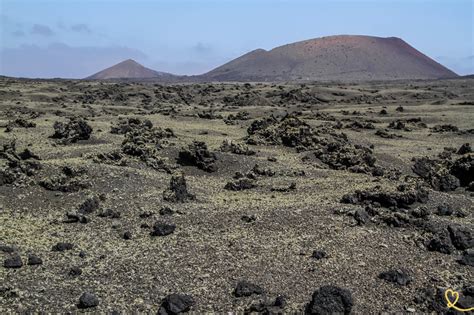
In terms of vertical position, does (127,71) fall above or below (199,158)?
above

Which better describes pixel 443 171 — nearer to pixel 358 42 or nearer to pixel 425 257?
pixel 425 257

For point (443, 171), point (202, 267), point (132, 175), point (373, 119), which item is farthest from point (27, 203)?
point (373, 119)

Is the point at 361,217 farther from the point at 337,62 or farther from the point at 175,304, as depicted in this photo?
the point at 337,62

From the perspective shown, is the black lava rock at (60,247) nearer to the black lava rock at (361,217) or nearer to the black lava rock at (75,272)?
the black lava rock at (75,272)

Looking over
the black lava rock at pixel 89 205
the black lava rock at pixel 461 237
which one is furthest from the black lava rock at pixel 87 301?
the black lava rock at pixel 461 237

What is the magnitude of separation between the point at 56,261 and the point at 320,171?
28.9ft

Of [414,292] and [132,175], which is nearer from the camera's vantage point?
[414,292]

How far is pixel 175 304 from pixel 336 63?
11806 centimetres

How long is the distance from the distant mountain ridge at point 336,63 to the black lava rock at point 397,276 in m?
102

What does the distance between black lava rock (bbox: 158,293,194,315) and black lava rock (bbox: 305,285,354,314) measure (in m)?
1.61

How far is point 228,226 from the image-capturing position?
32.2 ft

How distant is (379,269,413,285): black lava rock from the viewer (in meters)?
7.58

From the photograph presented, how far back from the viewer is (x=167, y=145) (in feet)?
55.3

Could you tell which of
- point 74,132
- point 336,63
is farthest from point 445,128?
point 336,63
